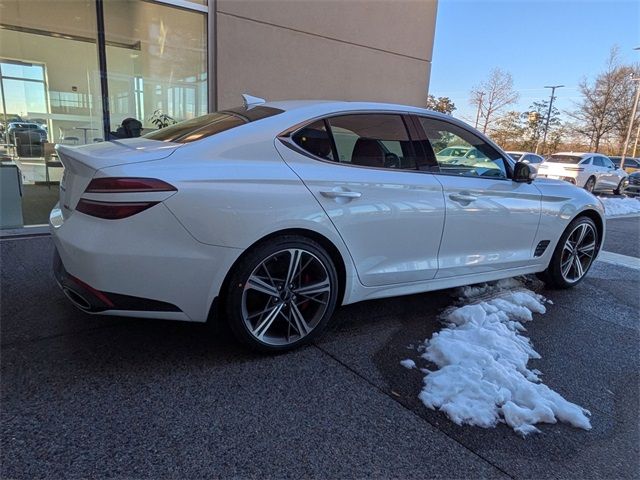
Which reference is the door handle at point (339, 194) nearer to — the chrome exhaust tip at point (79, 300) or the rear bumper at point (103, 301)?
the rear bumper at point (103, 301)

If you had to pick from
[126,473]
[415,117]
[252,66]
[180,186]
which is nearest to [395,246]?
[415,117]

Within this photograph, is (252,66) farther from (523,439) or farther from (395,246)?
(523,439)

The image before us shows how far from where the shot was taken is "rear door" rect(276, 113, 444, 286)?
2.79 meters

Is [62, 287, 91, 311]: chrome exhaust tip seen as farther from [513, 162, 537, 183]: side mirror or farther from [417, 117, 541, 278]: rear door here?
[513, 162, 537, 183]: side mirror

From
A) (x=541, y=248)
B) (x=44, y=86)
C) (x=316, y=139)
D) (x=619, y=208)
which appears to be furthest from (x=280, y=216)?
(x=619, y=208)

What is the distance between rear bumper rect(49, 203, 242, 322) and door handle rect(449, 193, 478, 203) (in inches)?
67.0

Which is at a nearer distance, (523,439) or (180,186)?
(523,439)

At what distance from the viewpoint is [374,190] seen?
2.92 m

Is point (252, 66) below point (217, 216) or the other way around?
the other way around

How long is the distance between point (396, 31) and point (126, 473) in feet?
33.0

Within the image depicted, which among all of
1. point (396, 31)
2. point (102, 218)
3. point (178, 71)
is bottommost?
point (102, 218)

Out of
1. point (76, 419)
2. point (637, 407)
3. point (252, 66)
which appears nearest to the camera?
point (76, 419)

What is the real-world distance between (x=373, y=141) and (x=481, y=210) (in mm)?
1064

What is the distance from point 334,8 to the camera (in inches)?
340
